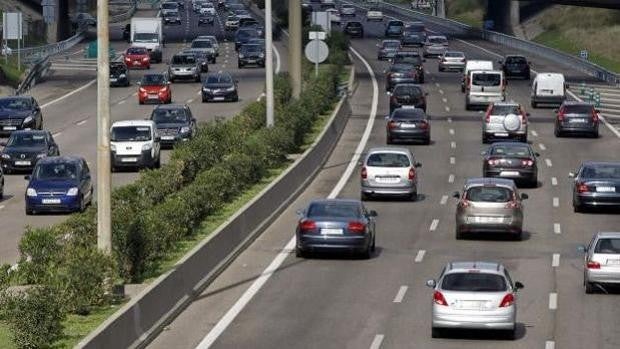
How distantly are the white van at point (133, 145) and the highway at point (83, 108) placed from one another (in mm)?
483

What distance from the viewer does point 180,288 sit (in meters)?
31.4

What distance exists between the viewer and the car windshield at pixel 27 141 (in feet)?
184

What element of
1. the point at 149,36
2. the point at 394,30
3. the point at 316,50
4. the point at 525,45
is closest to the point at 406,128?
the point at 316,50

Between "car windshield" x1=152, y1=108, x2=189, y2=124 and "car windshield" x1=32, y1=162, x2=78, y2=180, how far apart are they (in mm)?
15799

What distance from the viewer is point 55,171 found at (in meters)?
47.6

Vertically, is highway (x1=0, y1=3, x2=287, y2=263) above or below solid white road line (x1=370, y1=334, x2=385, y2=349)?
below

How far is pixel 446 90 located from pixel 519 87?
5.45m

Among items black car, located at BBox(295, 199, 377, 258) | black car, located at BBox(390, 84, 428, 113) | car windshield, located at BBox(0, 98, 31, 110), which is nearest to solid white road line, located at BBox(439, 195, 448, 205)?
black car, located at BBox(295, 199, 377, 258)

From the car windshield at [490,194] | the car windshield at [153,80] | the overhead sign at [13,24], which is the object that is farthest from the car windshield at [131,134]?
the overhead sign at [13,24]

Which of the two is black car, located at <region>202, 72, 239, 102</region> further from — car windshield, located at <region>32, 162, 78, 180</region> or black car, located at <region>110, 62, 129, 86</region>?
car windshield, located at <region>32, 162, 78, 180</region>

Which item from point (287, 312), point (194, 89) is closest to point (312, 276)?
point (287, 312)

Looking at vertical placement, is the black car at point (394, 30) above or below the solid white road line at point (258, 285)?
above

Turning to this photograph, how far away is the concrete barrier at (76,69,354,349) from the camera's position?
25906 millimetres

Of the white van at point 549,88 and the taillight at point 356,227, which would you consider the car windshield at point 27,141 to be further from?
the white van at point 549,88
